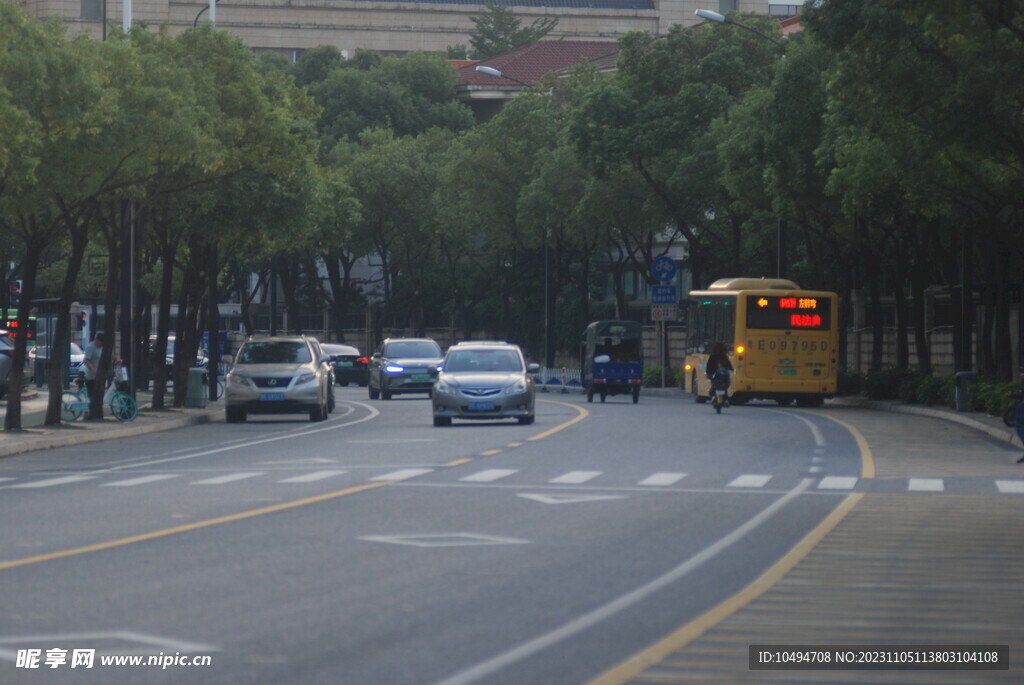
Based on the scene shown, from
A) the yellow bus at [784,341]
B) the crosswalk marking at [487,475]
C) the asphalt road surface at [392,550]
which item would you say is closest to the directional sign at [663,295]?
the yellow bus at [784,341]

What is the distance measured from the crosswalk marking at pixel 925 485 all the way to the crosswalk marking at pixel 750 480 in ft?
5.28

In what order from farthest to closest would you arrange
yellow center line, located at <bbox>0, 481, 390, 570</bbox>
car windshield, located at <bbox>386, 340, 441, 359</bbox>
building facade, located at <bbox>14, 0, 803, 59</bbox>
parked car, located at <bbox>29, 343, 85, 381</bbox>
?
1. building facade, located at <bbox>14, 0, 803, 59</bbox>
2. car windshield, located at <bbox>386, 340, 441, 359</bbox>
3. parked car, located at <bbox>29, 343, 85, 381</bbox>
4. yellow center line, located at <bbox>0, 481, 390, 570</bbox>

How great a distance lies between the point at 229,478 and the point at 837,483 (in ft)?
23.0

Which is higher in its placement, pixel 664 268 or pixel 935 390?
pixel 664 268

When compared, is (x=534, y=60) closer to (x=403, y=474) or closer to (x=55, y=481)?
(x=403, y=474)

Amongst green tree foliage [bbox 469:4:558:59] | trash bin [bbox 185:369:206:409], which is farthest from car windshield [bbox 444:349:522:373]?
green tree foliage [bbox 469:4:558:59]

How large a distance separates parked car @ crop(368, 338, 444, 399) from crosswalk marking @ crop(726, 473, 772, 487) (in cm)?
3055

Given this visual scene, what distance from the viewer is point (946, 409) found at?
42781 millimetres

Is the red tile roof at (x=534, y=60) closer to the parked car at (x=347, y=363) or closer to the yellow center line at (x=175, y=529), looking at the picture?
the parked car at (x=347, y=363)

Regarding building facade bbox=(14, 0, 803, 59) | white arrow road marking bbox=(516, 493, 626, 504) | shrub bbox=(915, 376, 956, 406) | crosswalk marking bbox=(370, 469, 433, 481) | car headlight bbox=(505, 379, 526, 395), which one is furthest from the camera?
building facade bbox=(14, 0, 803, 59)

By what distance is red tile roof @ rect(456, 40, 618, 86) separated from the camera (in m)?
105

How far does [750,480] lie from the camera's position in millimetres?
21688

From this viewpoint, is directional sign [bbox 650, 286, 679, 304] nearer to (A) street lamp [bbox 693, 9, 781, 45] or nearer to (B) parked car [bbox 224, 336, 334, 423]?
(A) street lamp [bbox 693, 9, 781, 45]

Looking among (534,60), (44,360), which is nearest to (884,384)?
(44,360)
